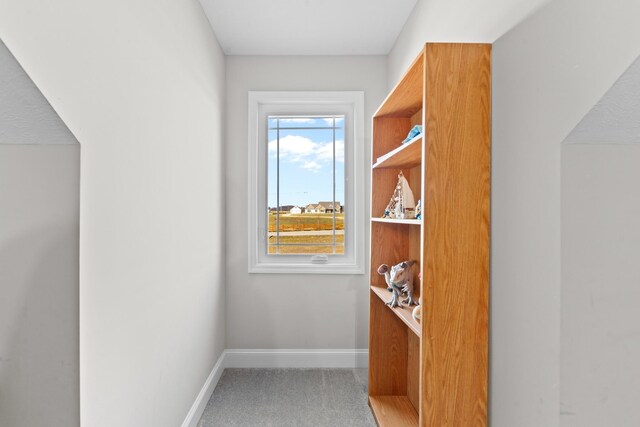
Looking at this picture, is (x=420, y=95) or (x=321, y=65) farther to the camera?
(x=321, y=65)

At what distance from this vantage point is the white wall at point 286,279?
2.94 metres

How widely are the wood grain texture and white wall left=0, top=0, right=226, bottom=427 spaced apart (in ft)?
3.49

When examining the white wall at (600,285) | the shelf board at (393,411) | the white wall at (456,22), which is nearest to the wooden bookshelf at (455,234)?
the white wall at (456,22)

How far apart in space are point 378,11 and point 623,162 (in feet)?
5.91

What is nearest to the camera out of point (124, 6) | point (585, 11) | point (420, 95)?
point (585, 11)

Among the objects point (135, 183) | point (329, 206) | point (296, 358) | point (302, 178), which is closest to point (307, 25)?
point (302, 178)

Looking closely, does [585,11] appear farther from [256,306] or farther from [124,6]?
[256,306]

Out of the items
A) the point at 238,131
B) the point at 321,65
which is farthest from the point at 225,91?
the point at 321,65

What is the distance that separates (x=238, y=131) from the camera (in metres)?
2.94

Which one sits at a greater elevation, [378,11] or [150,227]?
[378,11]

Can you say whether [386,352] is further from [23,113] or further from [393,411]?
[23,113]

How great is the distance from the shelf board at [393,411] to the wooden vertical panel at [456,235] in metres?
0.77

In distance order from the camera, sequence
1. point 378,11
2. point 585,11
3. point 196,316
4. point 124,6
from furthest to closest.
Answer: point 378,11 < point 196,316 < point 124,6 < point 585,11

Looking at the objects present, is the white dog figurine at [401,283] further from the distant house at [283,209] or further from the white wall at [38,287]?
the white wall at [38,287]
